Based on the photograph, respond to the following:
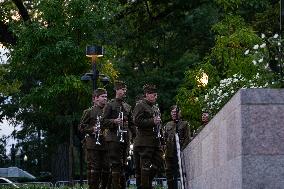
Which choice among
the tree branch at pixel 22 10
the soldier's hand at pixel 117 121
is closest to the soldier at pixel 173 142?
the soldier's hand at pixel 117 121

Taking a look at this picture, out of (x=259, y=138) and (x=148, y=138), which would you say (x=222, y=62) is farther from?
(x=259, y=138)

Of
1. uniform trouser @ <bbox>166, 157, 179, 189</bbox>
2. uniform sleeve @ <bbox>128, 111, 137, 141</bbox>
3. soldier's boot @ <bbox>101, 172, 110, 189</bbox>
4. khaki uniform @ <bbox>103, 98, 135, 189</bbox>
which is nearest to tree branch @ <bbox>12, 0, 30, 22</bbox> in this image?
uniform trouser @ <bbox>166, 157, 179, 189</bbox>

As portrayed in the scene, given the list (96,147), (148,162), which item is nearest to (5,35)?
(96,147)

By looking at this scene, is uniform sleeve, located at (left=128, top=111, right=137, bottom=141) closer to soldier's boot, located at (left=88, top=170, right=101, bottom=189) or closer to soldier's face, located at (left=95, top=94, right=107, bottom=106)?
soldier's face, located at (left=95, top=94, right=107, bottom=106)

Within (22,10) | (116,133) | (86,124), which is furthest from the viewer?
(22,10)

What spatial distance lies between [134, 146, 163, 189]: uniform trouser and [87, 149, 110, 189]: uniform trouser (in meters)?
1.17

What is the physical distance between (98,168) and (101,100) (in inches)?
51.0

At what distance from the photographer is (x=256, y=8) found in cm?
3516

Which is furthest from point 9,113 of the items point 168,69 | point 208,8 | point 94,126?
point 94,126

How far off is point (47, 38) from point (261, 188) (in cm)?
2270

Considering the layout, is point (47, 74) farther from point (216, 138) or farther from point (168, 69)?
point (216, 138)

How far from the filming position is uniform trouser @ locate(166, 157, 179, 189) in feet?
50.4

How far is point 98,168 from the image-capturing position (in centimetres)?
1498

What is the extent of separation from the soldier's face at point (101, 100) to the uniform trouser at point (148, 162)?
131cm
